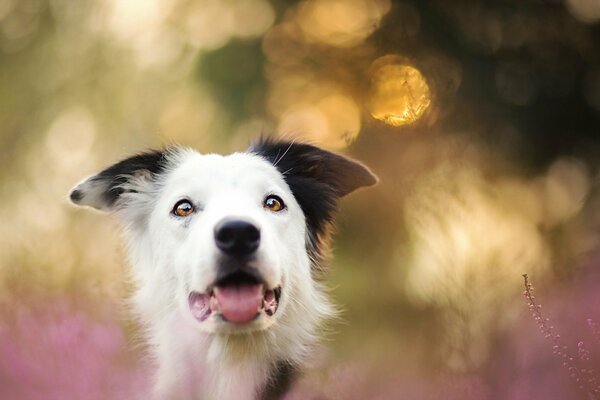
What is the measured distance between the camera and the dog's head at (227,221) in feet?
9.68

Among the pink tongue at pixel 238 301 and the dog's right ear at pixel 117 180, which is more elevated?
the dog's right ear at pixel 117 180

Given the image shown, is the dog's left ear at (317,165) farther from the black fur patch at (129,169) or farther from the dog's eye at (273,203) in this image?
the black fur patch at (129,169)

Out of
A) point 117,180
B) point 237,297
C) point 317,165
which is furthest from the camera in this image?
point 317,165

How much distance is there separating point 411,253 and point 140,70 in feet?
11.8

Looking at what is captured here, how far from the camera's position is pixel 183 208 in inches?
131

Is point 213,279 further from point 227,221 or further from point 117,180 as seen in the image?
point 117,180

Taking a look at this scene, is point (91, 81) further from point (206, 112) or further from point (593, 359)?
point (593, 359)

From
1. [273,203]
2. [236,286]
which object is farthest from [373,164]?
[236,286]

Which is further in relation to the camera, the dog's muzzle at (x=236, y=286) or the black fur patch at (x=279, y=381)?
the black fur patch at (x=279, y=381)

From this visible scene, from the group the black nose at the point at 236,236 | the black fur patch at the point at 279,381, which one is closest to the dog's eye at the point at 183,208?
the black nose at the point at 236,236

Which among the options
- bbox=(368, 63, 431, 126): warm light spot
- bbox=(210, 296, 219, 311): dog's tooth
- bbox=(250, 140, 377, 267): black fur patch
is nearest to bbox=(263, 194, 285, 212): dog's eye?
bbox=(250, 140, 377, 267): black fur patch

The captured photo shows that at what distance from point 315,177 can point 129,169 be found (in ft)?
3.39

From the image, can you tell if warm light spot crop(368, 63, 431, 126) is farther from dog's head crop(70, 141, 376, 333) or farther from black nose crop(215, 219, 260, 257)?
black nose crop(215, 219, 260, 257)

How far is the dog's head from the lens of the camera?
2.95 meters
